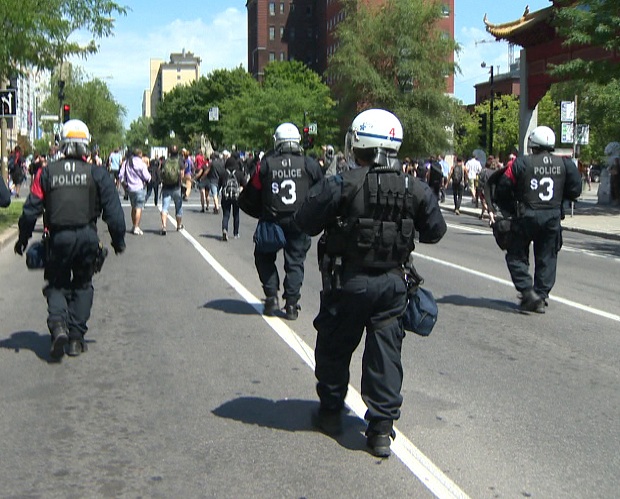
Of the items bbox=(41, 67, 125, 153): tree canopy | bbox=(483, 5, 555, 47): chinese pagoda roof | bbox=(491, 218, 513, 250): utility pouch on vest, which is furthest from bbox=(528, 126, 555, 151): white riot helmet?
bbox=(41, 67, 125, 153): tree canopy

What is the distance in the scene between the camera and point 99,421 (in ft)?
18.9

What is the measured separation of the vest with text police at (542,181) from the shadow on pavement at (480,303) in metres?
1.22

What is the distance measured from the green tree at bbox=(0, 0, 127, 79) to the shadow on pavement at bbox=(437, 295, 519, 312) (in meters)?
12.1

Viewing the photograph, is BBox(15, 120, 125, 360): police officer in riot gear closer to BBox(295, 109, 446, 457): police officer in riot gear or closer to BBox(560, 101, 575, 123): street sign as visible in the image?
BBox(295, 109, 446, 457): police officer in riot gear

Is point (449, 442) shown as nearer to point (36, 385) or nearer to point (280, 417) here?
point (280, 417)

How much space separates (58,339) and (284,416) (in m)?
2.29

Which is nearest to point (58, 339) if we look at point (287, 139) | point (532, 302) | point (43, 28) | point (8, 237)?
point (287, 139)

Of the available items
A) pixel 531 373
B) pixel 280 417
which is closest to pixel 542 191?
pixel 531 373

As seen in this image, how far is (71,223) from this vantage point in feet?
23.9

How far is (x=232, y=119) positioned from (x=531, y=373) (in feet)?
265

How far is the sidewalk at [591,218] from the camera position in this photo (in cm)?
2308

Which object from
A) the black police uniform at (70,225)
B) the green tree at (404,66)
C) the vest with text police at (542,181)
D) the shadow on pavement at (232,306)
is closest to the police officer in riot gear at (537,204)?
the vest with text police at (542,181)

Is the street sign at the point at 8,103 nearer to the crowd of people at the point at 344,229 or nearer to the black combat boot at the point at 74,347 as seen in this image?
the crowd of people at the point at 344,229

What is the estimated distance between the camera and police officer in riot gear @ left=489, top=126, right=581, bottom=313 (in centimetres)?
970
